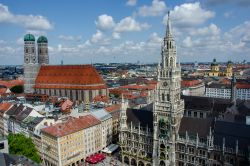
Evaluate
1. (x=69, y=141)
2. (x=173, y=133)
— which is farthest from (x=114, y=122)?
(x=173, y=133)

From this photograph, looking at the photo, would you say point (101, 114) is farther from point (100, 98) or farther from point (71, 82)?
point (71, 82)

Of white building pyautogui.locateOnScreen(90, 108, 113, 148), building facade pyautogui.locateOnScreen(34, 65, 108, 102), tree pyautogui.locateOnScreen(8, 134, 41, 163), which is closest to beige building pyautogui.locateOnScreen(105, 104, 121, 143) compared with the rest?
white building pyautogui.locateOnScreen(90, 108, 113, 148)

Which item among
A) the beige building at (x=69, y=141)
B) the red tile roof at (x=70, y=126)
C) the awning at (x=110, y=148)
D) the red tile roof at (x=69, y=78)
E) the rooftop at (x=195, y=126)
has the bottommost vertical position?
the awning at (x=110, y=148)

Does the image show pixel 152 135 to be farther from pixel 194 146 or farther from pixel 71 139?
pixel 71 139

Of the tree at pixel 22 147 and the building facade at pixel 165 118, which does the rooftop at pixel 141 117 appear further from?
the tree at pixel 22 147

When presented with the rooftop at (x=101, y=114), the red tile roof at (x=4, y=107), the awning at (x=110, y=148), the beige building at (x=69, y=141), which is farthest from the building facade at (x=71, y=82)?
the beige building at (x=69, y=141)

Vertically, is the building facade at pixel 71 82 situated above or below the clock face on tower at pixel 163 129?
above

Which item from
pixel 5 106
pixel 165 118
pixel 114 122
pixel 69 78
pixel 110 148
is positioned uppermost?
pixel 69 78
